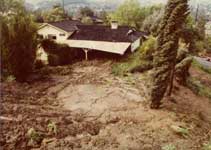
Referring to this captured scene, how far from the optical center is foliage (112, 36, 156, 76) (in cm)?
3043

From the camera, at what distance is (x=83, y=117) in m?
19.6

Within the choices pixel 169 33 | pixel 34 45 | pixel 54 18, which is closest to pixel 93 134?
pixel 169 33

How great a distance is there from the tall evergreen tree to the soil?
1.57 metres

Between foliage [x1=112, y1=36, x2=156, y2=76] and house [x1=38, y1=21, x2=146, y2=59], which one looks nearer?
foliage [x1=112, y1=36, x2=156, y2=76]

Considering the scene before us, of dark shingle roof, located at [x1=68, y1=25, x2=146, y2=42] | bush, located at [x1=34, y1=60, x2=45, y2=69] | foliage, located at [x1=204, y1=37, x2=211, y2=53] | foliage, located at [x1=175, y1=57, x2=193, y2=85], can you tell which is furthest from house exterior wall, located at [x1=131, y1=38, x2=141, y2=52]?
foliage, located at [x1=204, y1=37, x2=211, y2=53]

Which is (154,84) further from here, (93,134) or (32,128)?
(32,128)

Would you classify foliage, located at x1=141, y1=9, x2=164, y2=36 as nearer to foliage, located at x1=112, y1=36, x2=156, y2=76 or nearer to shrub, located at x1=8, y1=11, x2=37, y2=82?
foliage, located at x1=112, y1=36, x2=156, y2=76

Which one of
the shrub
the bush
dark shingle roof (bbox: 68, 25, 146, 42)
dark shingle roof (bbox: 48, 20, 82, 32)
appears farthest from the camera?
dark shingle roof (bbox: 48, 20, 82, 32)

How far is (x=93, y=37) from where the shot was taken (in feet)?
123

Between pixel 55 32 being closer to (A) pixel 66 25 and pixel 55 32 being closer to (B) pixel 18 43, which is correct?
(A) pixel 66 25

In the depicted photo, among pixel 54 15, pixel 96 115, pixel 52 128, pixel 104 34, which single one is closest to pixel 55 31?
pixel 104 34

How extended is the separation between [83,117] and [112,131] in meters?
2.41

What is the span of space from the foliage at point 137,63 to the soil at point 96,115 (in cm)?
131

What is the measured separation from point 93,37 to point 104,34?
1382mm
